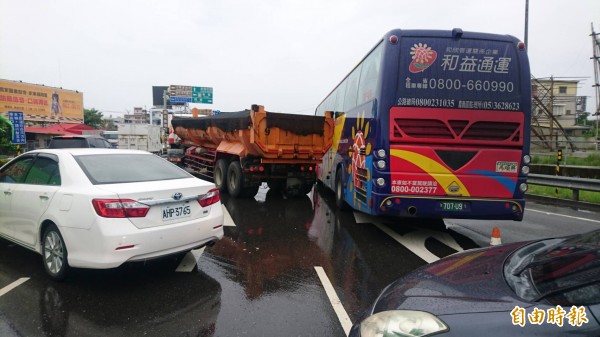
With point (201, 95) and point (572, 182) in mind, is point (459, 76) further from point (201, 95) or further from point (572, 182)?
point (201, 95)

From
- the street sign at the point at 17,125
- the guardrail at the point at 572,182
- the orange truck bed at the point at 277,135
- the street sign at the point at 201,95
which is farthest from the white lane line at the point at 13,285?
the street sign at the point at 201,95

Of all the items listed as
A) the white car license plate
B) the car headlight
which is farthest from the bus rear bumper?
the car headlight

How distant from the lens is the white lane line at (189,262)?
4.68 meters

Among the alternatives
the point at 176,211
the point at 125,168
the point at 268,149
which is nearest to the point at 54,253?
the point at 125,168

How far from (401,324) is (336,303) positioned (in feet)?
6.37

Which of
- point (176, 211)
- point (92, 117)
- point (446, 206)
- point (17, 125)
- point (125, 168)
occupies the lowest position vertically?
point (446, 206)

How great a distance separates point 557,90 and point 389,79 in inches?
1915

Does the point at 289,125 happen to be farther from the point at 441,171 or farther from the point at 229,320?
the point at 229,320

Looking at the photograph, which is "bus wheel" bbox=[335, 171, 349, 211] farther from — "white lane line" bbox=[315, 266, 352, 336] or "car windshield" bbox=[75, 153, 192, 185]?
"car windshield" bbox=[75, 153, 192, 185]

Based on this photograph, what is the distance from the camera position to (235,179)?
33.0ft

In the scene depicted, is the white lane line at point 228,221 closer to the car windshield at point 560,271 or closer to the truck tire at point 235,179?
the truck tire at point 235,179

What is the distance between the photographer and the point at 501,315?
5.67 ft

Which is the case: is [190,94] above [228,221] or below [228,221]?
above

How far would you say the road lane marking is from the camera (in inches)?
217
